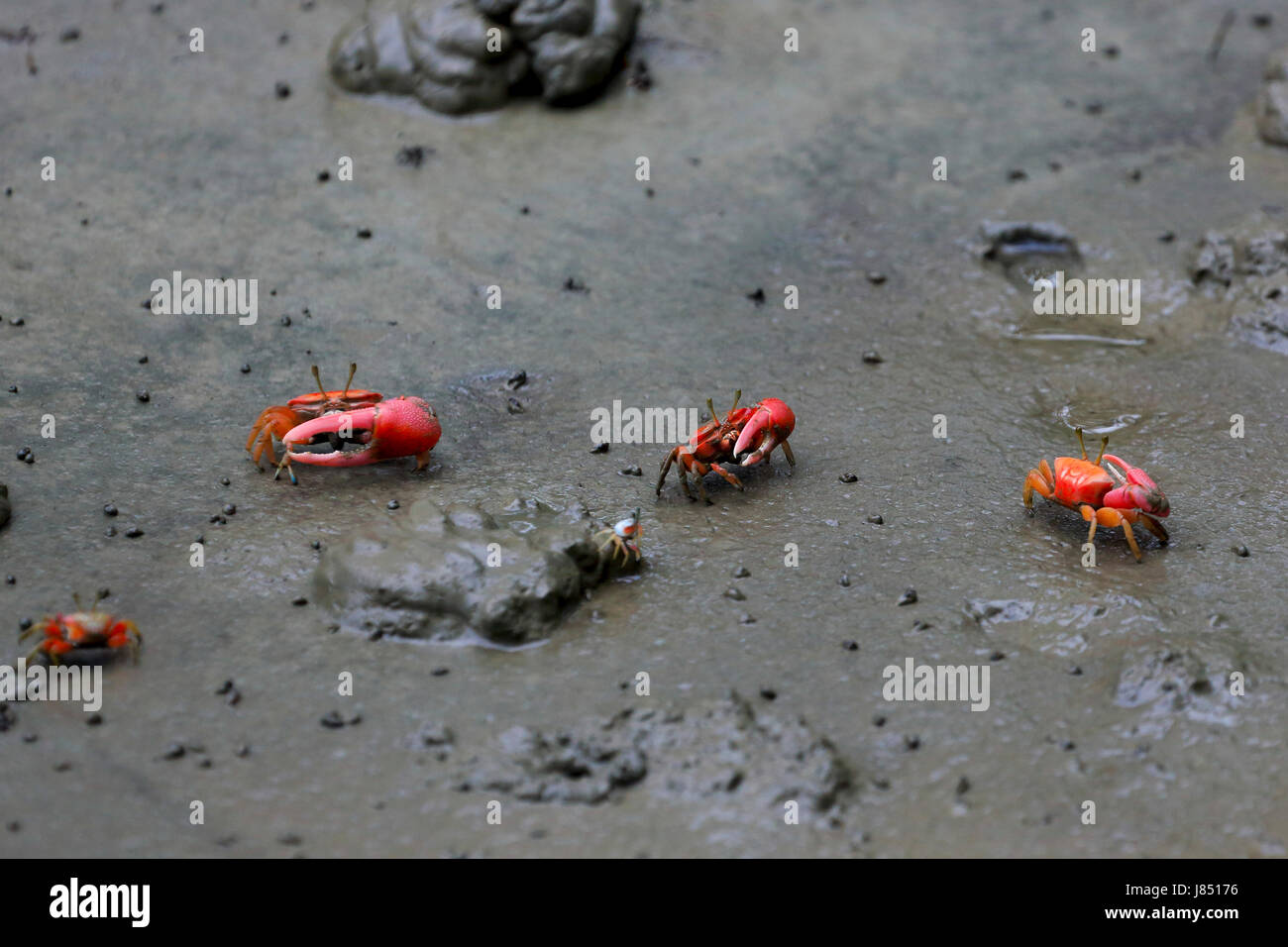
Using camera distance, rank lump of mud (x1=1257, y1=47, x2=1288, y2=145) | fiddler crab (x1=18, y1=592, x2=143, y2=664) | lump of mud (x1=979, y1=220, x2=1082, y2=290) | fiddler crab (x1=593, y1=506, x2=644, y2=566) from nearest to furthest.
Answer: fiddler crab (x1=18, y1=592, x2=143, y2=664) < fiddler crab (x1=593, y1=506, x2=644, y2=566) < lump of mud (x1=979, y1=220, x2=1082, y2=290) < lump of mud (x1=1257, y1=47, x2=1288, y2=145)

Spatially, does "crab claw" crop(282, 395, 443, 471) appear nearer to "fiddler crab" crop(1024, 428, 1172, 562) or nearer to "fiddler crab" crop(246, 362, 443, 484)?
"fiddler crab" crop(246, 362, 443, 484)

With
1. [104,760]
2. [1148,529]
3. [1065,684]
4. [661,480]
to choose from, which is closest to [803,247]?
[661,480]

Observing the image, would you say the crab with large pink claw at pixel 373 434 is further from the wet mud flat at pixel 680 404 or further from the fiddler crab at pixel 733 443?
the fiddler crab at pixel 733 443

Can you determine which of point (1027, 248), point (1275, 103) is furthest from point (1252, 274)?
point (1275, 103)

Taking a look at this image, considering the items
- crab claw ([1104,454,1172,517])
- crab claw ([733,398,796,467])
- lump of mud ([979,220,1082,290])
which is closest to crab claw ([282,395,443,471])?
crab claw ([733,398,796,467])

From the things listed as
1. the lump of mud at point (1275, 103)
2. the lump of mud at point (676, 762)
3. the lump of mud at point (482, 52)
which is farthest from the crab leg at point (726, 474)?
the lump of mud at point (1275, 103)
